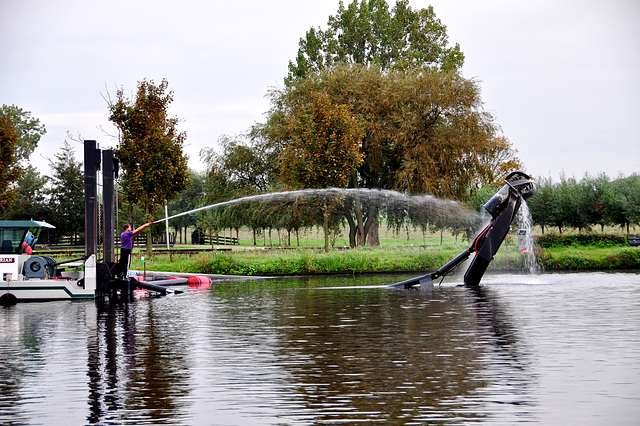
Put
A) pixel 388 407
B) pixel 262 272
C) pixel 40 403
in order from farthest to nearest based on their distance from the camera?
1. pixel 262 272
2. pixel 40 403
3. pixel 388 407

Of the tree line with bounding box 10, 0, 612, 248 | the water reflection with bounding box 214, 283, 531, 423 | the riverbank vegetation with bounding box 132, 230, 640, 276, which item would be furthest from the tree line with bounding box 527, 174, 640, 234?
the water reflection with bounding box 214, 283, 531, 423

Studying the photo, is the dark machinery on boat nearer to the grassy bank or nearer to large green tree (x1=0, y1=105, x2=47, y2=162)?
the grassy bank

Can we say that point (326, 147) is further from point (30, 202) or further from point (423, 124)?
point (30, 202)

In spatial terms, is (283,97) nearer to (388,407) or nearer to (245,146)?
(245,146)

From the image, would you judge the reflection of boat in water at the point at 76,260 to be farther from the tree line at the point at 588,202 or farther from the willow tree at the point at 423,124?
the tree line at the point at 588,202

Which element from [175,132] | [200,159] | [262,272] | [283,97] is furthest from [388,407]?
[200,159]

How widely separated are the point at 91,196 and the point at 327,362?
14.3 metres

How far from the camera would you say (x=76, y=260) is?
23.7 meters

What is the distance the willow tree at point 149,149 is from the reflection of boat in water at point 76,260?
→ 1669cm

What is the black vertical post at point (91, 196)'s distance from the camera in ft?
76.2

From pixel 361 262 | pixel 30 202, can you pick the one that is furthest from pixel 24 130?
pixel 361 262

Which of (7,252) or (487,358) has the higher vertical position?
(7,252)

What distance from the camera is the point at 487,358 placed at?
11531 mm

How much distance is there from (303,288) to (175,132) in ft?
64.4
